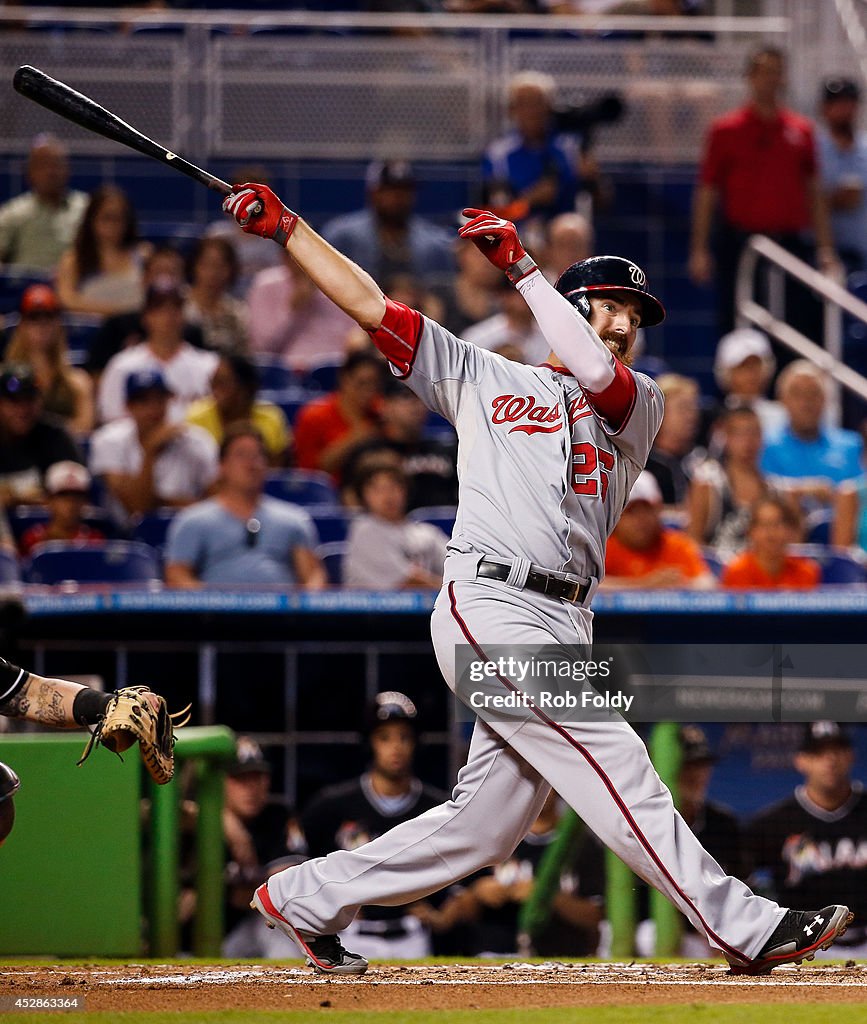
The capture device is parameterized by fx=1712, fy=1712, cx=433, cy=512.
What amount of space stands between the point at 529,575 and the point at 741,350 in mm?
5058

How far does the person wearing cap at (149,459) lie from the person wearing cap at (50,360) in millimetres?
493

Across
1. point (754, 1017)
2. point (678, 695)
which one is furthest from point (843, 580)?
point (754, 1017)

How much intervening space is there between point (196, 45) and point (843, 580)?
531cm

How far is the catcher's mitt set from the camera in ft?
12.4

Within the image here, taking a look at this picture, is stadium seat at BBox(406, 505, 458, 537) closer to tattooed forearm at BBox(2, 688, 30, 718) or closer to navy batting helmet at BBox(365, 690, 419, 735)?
navy batting helmet at BBox(365, 690, 419, 735)

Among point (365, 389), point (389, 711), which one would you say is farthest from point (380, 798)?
point (365, 389)

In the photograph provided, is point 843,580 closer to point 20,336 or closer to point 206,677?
point 206,677

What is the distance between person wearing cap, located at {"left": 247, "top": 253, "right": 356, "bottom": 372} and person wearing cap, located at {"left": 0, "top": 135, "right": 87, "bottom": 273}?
109cm

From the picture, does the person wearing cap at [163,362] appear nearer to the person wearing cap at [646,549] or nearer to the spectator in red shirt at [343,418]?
the spectator in red shirt at [343,418]

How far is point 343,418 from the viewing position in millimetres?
8094

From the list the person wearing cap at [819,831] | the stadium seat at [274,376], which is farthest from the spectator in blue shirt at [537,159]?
the person wearing cap at [819,831]

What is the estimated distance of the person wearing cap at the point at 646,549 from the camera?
6773 millimetres

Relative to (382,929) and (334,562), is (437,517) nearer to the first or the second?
(334,562)

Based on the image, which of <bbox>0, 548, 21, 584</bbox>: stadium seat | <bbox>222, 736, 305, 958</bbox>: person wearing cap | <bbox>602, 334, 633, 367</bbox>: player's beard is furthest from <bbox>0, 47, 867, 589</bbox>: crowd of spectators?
<bbox>602, 334, 633, 367</bbox>: player's beard
